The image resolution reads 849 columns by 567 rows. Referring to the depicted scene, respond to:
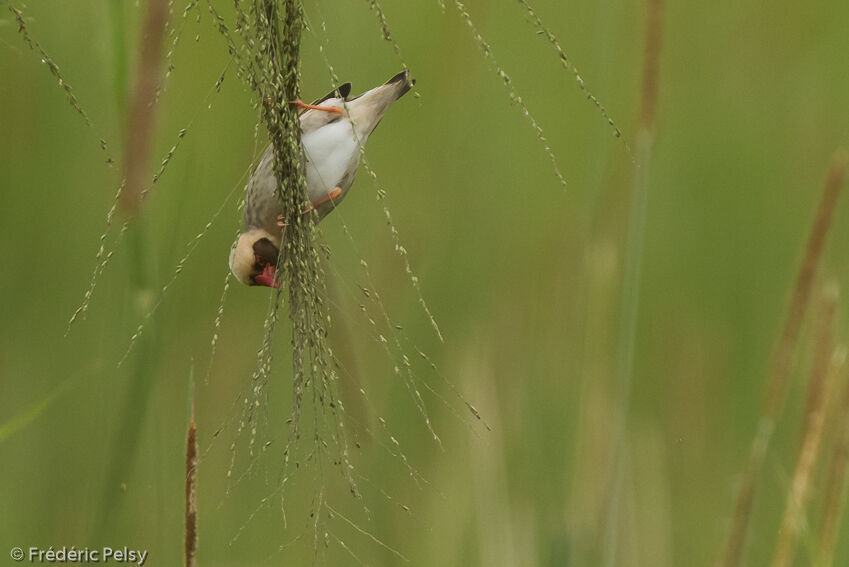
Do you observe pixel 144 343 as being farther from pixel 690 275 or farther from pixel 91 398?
pixel 690 275

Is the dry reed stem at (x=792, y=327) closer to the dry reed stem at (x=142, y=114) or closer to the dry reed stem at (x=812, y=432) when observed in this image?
the dry reed stem at (x=812, y=432)

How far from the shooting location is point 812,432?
3.33 ft

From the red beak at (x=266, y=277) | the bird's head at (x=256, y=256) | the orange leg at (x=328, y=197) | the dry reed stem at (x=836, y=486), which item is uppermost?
the orange leg at (x=328, y=197)

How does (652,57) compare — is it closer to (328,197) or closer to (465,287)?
(328,197)

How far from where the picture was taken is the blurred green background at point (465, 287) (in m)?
1.18

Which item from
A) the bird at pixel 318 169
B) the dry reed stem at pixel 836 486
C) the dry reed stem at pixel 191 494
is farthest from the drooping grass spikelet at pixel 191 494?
the dry reed stem at pixel 836 486

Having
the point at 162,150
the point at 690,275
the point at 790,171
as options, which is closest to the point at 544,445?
the point at 690,275

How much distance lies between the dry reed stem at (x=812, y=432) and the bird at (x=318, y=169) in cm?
52

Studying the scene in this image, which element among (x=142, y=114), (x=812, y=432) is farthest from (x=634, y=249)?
(x=142, y=114)

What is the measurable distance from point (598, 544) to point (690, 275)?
0.98 metres

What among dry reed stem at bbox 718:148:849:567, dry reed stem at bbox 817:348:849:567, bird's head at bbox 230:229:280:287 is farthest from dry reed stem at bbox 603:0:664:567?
bird's head at bbox 230:229:280:287

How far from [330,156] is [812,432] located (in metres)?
0.56

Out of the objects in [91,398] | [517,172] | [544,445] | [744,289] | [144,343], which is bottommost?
[744,289]

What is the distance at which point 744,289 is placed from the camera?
1.85 meters
